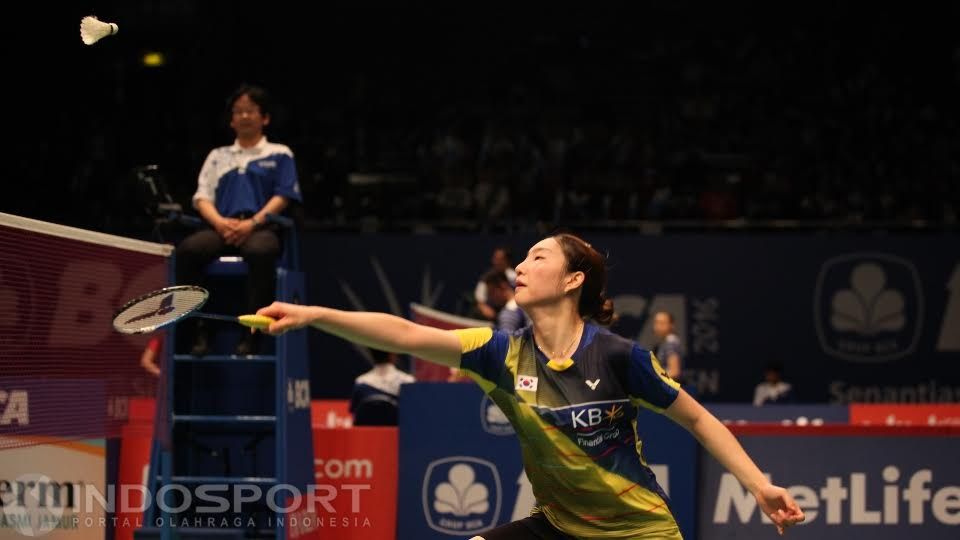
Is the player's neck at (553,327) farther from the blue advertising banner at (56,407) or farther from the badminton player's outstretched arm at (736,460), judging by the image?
the blue advertising banner at (56,407)

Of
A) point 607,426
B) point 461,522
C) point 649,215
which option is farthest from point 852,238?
point 607,426

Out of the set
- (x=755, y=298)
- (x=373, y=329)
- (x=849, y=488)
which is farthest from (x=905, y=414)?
(x=373, y=329)

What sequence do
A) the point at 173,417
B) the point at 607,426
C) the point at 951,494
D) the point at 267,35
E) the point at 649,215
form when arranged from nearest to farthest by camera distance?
the point at 607,426, the point at 173,417, the point at 951,494, the point at 649,215, the point at 267,35

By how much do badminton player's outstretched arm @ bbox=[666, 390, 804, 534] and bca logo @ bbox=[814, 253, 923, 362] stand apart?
11.0 meters

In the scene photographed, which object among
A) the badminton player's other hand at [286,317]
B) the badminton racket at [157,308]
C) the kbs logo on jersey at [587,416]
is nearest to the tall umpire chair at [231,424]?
the badminton racket at [157,308]

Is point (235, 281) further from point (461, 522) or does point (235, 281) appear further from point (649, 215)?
point (649, 215)

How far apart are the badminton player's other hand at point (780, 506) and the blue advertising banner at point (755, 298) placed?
10.4 m

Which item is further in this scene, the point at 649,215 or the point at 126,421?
the point at 649,215

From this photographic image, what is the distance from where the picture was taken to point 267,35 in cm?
1811

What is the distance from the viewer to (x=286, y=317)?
391 cm

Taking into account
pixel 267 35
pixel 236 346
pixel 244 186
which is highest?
pixel 267 35

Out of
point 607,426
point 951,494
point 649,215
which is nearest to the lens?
point 607,426

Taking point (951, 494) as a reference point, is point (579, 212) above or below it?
above

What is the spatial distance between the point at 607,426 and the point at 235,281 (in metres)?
3.64
